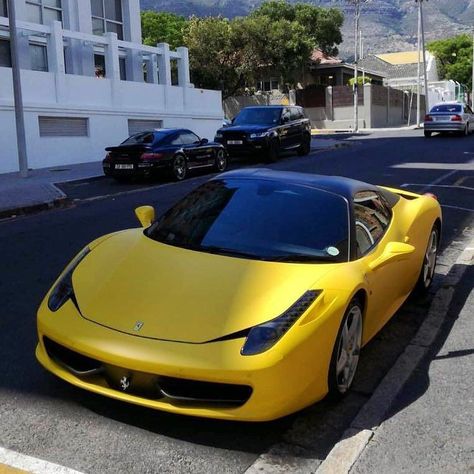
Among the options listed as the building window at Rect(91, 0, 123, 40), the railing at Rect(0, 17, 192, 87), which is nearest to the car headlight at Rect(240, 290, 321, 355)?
the railing at Rect(0, 17, 192, 87)

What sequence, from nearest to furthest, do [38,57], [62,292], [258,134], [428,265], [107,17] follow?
[62,292]
[428,265]
[258,134]
[38,57]
[107,17]

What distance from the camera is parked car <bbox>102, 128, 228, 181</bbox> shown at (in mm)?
15438

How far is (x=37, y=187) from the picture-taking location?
14.5 m

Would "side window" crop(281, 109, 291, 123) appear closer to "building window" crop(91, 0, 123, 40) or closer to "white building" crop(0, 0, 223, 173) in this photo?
"white building" crop(0, 0, 223, 173)

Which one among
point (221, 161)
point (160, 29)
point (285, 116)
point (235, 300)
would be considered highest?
point (160, 29)

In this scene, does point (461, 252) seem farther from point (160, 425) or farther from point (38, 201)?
point (38, 201)

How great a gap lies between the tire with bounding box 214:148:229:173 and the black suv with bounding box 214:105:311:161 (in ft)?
5.69

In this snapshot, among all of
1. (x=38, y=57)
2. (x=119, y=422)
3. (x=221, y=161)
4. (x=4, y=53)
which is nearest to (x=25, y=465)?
(x=119, y=422)

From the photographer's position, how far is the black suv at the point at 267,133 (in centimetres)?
1964

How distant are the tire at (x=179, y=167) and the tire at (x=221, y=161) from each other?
5.21ft

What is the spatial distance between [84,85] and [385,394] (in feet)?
64.3

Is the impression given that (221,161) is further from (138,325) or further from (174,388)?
(174,388)

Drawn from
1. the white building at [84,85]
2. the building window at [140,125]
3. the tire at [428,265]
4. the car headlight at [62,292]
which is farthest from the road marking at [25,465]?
the building window at [140,125]

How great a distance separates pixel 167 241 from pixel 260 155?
15.9m
